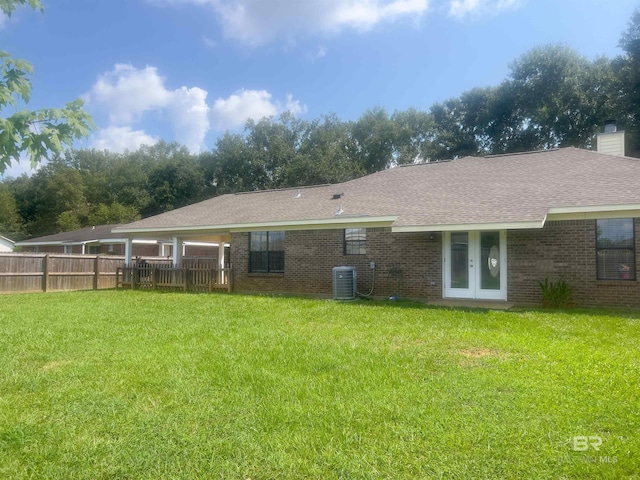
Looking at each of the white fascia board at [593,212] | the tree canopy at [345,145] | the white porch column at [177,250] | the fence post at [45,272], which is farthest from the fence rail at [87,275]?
the tree canopy at [345,145]

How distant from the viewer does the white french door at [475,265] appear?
1148 cm

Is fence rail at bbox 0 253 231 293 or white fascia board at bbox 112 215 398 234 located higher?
white fascia board at bbox 112 215 398 234

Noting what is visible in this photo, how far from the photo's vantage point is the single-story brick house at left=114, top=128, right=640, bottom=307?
1041 cm

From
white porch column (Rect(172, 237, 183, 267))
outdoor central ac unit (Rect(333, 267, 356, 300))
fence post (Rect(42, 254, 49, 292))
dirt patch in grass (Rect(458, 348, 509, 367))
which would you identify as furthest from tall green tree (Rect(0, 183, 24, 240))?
dirt patch in grass (Rect(458, 348, 509, 367))

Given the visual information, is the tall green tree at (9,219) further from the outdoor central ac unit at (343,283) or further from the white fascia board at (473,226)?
the white fascia board at (473,226)

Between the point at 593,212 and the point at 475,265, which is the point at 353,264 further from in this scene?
the point at 593,212

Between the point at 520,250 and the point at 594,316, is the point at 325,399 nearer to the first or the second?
the point at 594,316

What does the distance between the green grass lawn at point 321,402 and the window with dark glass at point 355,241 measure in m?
5.82

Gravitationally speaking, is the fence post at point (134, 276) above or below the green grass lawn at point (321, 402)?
above

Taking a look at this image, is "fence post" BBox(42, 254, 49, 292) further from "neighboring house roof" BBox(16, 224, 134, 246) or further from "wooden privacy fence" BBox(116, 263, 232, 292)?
"neighboring house roof" BBox(16, 224, 134, 246)

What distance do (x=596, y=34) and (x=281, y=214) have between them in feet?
31.8

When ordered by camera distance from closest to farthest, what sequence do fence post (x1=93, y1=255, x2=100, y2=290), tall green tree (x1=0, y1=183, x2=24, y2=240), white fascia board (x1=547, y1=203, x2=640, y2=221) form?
white fascia board (x1=547, y1=203, x2=640, y2=221)
fence post (x1=93, y1=255, x2=100, y2=290)
tall green tree (x1=0, y1=183, x2=24, y2=240)

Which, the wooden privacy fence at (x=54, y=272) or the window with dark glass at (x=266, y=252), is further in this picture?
the wooden privacy fence at (x=54, y=272)

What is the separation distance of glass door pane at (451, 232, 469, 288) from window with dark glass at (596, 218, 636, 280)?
2943mm
